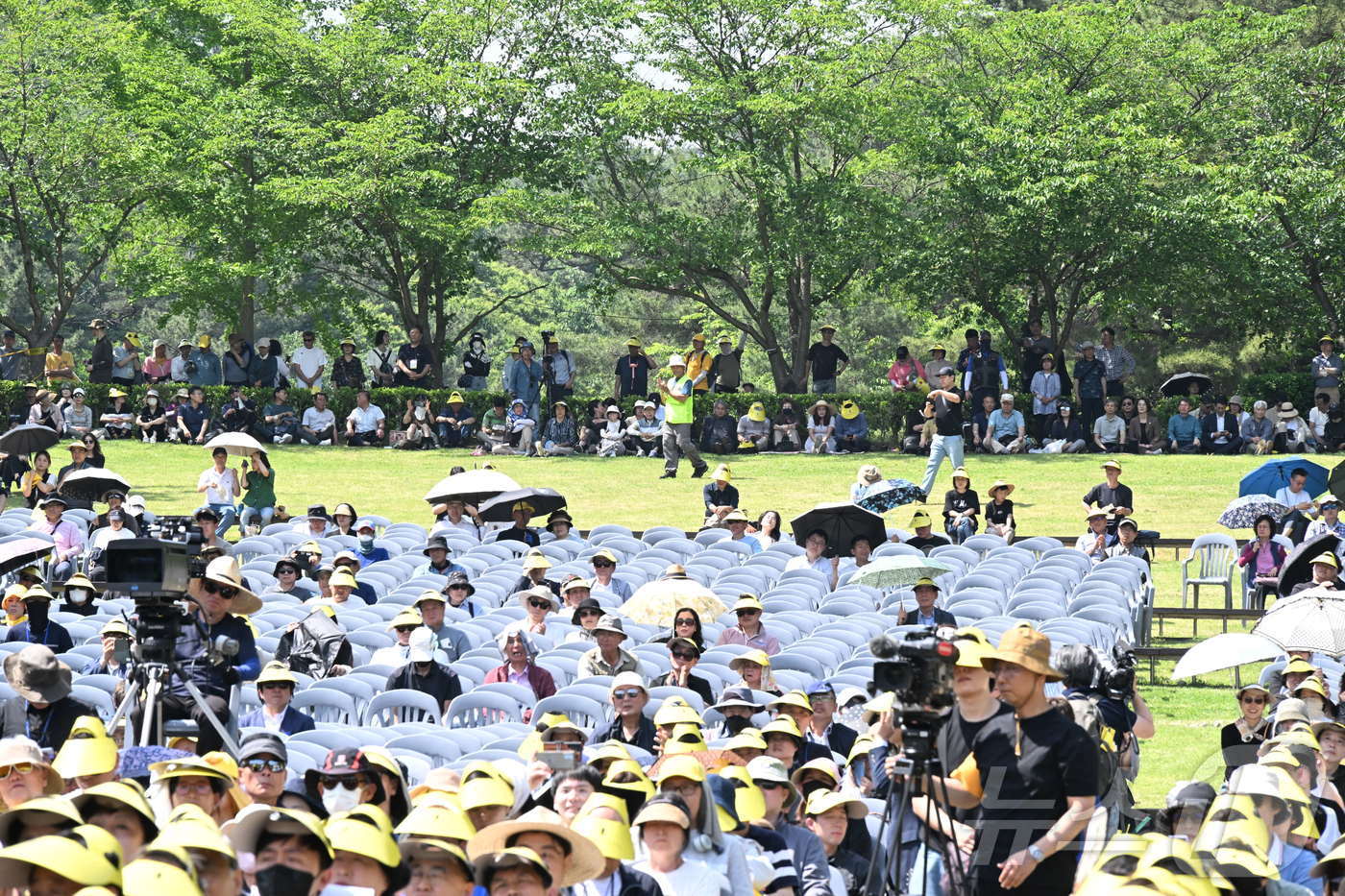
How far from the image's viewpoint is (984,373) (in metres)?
26.4

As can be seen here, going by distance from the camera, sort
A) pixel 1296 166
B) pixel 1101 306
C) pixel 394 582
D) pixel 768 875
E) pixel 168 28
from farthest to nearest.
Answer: pixel 168 28 < pixel 1101 306 < pixel 1296 166 < pixel 394 582 < pixel 768 875

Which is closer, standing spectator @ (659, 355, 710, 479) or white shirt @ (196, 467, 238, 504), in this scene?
white shirt @ (196, 467, 238, 504)

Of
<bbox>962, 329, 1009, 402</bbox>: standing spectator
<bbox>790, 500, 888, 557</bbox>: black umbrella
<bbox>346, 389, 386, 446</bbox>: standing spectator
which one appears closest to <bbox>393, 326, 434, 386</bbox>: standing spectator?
<bbox>346, 389, 386, 446</bbox>: standing spectator

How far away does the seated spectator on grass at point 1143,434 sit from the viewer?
2653 centimetres

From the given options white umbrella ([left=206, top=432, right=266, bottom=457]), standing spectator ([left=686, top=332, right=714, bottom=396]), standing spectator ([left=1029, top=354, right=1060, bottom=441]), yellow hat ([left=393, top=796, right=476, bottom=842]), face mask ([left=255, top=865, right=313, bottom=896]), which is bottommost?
face mask ([left=255, top=865, right=313, bottom=896])

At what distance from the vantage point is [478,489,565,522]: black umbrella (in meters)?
17.9

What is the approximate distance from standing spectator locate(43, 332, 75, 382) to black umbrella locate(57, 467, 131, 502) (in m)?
10.3

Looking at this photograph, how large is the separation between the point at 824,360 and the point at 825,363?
0.16 ft

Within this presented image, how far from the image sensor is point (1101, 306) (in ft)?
109

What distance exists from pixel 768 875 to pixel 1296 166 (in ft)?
85.1

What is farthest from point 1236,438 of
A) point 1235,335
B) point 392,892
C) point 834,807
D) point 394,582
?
point 392,892

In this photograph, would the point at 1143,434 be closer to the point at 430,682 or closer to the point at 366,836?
the point at 430,682

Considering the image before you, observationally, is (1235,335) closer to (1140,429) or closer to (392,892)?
(1140,429)

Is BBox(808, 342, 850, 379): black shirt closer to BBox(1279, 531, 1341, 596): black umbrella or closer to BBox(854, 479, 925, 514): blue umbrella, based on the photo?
BBox(854, 479, 925, 514): blue umbrella
